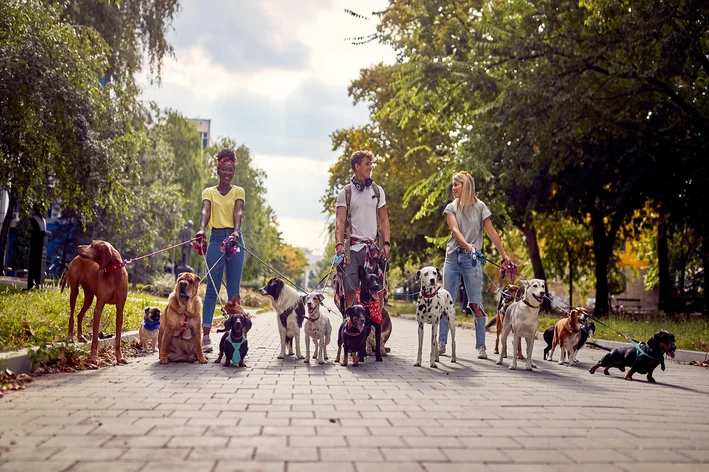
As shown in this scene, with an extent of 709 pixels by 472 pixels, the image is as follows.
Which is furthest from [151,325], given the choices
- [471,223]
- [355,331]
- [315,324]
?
[471,223]

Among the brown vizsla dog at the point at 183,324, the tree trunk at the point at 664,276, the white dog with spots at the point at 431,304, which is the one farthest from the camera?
the tree trunk at the point at 664,276

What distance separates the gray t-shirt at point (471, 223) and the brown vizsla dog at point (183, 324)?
12.5 ft

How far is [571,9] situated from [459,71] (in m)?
3.09

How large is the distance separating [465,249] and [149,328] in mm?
4475

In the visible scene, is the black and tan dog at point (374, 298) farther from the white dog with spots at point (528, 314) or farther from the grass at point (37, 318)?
the grass at point (37, 318)

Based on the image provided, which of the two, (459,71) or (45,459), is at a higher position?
(459,71)

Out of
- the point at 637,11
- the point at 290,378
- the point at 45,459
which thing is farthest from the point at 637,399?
the point at 637,11

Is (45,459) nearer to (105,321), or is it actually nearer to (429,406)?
(429,406)

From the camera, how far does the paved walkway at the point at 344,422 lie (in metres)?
3.57

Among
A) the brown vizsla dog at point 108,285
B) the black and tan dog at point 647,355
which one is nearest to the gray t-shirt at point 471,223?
the black and tan dog at point 647,355

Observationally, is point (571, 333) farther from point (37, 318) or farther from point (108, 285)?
point (37, 318)

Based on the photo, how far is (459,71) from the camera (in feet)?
57.7

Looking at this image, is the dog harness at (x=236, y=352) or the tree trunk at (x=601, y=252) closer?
the dog harness at (x=236, y=352)

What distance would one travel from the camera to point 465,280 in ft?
31.2
